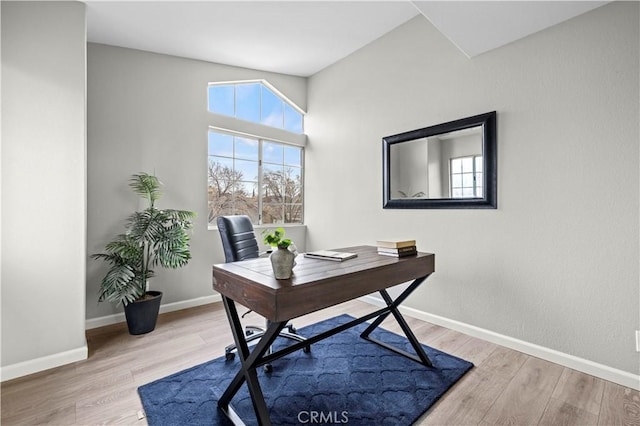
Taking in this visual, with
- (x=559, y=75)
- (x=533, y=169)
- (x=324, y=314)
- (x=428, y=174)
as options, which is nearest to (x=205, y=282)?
(x=324, y=314)

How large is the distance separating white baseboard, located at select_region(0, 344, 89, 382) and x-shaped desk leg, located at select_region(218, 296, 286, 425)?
4.37 feet

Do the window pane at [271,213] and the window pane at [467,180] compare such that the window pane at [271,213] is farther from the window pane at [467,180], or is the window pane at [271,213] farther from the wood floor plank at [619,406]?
the wood floor plank at [619,406]

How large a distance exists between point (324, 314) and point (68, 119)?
2716mm

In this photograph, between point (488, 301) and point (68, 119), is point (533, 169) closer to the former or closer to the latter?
point (488, 301)

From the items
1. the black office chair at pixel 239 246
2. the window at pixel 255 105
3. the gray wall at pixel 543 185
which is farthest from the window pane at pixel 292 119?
the black office chair at pixel 239 246

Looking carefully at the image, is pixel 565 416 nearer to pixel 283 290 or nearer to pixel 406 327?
pixel 406 327

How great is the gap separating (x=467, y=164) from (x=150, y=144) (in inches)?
123

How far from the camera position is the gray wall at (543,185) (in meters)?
1.90

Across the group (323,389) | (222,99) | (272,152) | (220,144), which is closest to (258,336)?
(323,389)

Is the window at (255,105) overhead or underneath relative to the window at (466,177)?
overhead

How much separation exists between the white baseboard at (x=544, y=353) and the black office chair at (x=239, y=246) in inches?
52.4

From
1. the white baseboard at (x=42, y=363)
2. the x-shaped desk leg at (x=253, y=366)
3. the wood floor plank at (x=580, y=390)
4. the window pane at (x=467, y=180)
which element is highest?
the window pane at (x=467, y=180)

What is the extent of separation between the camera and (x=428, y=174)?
2887mm

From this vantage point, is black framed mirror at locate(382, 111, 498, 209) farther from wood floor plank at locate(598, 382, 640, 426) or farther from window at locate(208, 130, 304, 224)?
window at locate(208, 130, 304, 224)
